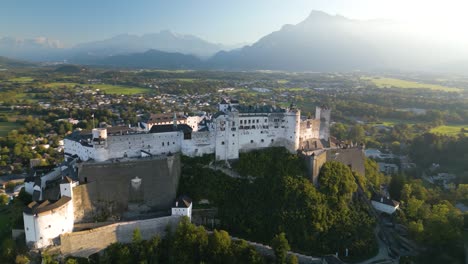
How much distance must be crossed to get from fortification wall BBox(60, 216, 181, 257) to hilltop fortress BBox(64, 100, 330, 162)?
28.2 feet

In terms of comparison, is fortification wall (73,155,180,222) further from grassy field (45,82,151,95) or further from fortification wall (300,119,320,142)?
grassy field (45,82,151,95)

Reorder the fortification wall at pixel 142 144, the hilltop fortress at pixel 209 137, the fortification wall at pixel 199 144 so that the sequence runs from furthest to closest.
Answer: the fortification wall at pixel 199 144 → the hilltop fortress at pixel 209 137 → the fortification wall at pixel 142 144

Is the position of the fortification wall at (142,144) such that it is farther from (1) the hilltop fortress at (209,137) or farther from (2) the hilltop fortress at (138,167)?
(2) the hilltop fortress at (138,167)

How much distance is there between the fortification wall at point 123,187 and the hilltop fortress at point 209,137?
250 cm

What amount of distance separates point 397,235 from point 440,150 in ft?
132

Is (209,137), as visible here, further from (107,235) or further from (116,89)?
(116,89)

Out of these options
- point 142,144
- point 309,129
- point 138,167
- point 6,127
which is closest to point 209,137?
point 142,144

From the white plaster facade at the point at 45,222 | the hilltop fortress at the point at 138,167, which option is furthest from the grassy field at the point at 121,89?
the white plaster facade at the point at 45,222

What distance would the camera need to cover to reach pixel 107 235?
33.6m

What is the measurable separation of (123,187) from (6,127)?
217ft

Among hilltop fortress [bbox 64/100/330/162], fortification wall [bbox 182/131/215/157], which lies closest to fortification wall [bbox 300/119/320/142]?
hilltop fortress [bbox 64/100/330/162]

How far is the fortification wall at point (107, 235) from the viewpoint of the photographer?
1264 inches

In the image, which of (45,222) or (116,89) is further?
(116,89)

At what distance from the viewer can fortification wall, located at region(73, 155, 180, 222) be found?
35.3 meters
